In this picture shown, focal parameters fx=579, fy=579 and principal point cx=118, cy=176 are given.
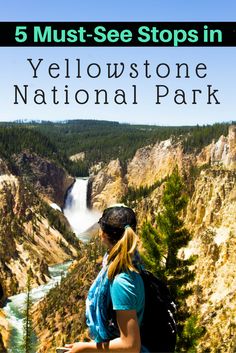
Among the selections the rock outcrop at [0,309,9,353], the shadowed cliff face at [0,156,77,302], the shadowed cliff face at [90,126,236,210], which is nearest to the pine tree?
the rock outcrop at [0,309,9,353]

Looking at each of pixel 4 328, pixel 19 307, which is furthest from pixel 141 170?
pixel 4 328

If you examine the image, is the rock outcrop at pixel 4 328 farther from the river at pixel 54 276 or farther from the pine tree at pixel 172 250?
the pine tree at pixel 172 250

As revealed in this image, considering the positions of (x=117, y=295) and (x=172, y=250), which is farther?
(x=172, y=250)

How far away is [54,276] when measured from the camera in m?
120

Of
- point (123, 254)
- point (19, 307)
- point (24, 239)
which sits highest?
point (123, 254)

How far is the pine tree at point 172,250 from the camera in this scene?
2494cm

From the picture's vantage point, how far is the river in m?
75.5

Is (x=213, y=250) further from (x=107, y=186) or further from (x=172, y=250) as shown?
(x=107, y=186)

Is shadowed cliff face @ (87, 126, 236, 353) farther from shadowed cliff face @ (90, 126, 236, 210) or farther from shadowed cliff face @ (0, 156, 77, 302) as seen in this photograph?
shadowed cliff face @ (90, 126, 236, 210)

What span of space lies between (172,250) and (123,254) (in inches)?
802

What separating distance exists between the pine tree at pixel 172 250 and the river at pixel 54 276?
119ft

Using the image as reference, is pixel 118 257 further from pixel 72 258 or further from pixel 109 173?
pixel 109 173

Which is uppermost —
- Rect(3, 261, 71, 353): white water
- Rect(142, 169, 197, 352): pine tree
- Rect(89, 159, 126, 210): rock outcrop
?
Rect(142, 169, 197, 352): pine tree

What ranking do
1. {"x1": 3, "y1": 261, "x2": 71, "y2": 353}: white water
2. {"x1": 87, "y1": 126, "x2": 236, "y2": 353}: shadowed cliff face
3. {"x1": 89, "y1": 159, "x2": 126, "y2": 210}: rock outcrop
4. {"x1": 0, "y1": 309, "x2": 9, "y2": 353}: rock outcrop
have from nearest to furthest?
{"x1": 87, "y1": 126, "x2": 236, "y2": 353}: shadowed cliff face < {"x1": 0, "y1": 309, "x2": 9, "y2": 353}: rock outcrop < {"x1": 3, "y1": 261, "x2": 71, "y2": 353}: white water < {"x1": 89, "y1": 159, "x2": 126, "y2": 210}: rock outcrop
